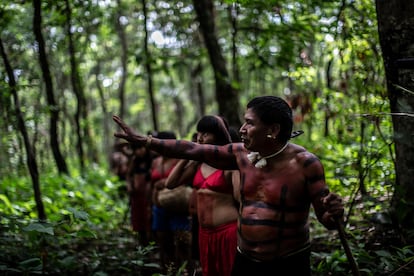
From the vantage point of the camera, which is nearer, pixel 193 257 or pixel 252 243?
pixel 252 243

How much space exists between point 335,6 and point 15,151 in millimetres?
6378

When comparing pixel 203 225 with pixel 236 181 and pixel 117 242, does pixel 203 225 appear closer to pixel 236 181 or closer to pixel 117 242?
pixel 236 181

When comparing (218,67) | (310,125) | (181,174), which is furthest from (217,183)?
(310,125)

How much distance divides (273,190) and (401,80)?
187cm

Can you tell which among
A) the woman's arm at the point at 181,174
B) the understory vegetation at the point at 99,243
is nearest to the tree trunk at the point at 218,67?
the understory vegetation at the point at 99,243

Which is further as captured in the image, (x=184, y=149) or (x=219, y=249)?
(x=219, y=249)

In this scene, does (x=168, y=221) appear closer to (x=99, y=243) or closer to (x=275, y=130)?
(x=99, y=243)

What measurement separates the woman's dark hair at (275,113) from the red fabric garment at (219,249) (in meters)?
1.26

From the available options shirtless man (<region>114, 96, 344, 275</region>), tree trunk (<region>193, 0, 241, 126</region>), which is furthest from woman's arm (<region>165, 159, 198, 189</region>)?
tree trunk (<region>193, 0, 241, 126</region>)

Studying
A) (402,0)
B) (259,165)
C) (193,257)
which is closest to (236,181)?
(259,165)

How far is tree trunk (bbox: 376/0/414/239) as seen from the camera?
4.23 m

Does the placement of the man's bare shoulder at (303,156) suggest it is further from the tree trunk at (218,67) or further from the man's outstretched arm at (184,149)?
the tree trunk at (218,67)

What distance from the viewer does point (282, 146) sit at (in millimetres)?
3170

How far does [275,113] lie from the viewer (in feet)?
10.1
